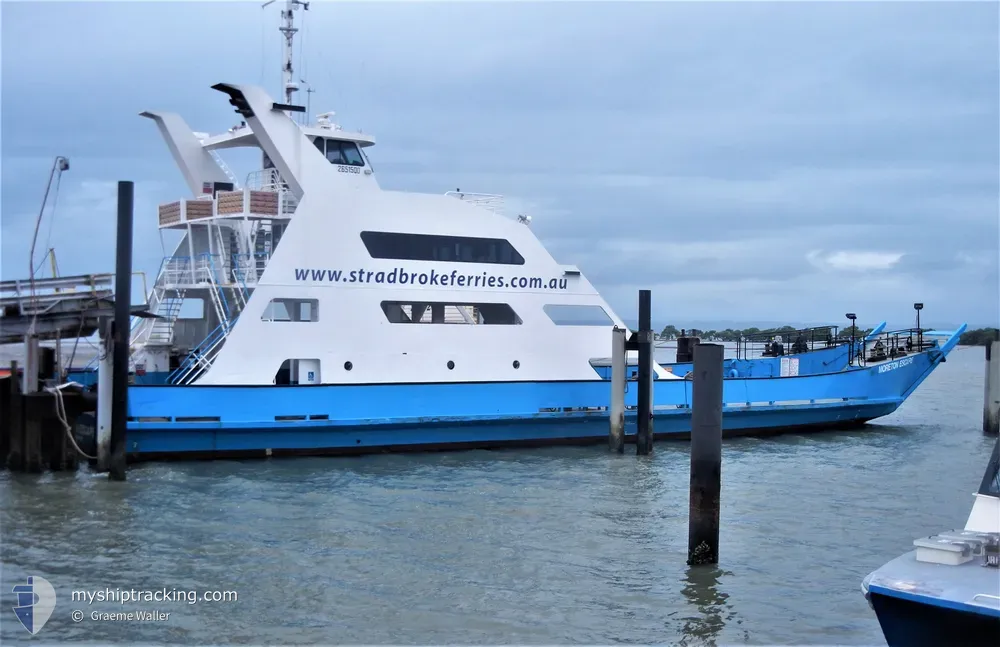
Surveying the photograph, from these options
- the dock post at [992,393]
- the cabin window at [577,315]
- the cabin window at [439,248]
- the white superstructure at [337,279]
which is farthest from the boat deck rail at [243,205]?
the dock post at [992,393]

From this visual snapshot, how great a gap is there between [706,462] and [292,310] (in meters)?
8.81

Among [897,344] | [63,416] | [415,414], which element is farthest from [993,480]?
[897,344]

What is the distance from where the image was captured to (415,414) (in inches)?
632

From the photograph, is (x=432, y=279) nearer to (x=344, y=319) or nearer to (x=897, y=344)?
(x=344, y=319)

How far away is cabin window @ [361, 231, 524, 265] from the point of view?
16.6 metres

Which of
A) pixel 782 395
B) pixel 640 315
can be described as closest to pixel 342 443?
pixel 640 315

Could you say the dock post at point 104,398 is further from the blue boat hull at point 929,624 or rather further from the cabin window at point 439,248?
the blue boat hull at point 929,624

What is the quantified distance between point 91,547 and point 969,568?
26.6 feet

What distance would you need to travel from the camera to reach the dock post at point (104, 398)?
1347 cm

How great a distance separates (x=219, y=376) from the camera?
15227mm

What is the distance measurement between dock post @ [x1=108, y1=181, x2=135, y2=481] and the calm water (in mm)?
510

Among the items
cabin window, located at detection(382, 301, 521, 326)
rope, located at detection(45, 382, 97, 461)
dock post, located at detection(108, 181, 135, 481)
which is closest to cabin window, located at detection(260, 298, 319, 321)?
cabin window, located at detection(382, 301, 521, 326)

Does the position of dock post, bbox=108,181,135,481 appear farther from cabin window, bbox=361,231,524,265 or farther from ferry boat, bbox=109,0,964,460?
cabin window, bbox=361,231,524,265

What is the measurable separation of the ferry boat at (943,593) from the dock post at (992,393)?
1599 cm
